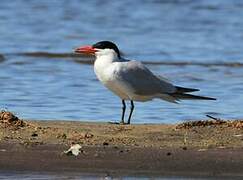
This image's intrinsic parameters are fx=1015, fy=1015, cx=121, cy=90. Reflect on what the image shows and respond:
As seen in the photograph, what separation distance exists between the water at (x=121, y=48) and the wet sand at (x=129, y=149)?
1634 mm

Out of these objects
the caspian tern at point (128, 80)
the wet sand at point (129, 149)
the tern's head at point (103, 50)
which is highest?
the tern's head at point (103, 50)

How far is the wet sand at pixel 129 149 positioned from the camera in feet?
27.1

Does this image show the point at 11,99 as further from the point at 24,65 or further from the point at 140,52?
the point at 140,52

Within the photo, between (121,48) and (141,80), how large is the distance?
845 cm

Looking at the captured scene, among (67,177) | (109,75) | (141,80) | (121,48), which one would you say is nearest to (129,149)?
(67,177)

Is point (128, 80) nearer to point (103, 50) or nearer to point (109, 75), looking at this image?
point (109, 75)

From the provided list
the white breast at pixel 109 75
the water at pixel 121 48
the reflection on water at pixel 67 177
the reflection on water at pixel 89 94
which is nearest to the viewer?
the reflection on water at pixel 67 177

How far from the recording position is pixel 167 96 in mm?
11445

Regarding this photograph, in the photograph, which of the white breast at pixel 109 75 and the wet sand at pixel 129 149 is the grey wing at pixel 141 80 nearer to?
the white breast at pixel 109 75

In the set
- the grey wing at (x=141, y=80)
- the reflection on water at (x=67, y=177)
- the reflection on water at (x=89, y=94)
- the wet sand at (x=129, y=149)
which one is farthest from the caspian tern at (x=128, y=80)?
the reflection on water at (x=67, y=177)

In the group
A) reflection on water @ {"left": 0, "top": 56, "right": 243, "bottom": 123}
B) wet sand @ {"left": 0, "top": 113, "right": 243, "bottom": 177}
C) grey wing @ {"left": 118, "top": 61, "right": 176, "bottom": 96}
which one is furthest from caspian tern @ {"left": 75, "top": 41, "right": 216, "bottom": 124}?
wet sand @ {"left": 0, "top": 113, "right": 243, "bottom": 177}

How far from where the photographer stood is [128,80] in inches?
441

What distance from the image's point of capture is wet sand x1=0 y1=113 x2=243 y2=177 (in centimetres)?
826

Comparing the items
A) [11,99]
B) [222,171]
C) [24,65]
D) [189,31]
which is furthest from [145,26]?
[222,171]
